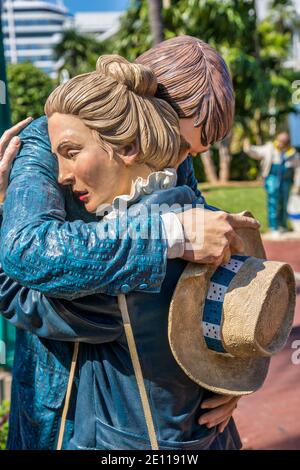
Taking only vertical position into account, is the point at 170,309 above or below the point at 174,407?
above

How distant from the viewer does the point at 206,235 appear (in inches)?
48.3

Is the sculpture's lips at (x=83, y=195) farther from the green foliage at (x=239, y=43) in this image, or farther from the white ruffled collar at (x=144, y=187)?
the green foliage at (x=239, y=43)

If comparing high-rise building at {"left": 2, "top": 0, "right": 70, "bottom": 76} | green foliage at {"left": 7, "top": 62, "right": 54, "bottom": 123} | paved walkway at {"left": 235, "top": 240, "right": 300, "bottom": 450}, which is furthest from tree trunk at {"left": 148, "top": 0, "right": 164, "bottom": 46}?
high-rise building at {"left": 2, "top": 0, "right": 70, "bottom": 76}

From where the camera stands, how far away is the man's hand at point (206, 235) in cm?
122

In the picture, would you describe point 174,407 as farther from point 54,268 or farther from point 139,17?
point 139,17

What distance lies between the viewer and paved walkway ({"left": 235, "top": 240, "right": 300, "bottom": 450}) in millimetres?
3672

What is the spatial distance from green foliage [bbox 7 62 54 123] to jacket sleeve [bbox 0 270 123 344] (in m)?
18.3

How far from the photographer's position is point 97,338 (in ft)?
4.27

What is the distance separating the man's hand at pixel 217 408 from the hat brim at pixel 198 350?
0.31 feet

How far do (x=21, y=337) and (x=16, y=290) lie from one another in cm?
26

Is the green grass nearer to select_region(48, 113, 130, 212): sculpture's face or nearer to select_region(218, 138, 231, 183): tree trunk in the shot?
select_region(218, 138, 231, 183): tree trunk

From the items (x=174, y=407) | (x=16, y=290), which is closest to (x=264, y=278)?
(x=174, y=407)

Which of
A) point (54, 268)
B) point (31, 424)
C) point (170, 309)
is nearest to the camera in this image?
point (54, 268)

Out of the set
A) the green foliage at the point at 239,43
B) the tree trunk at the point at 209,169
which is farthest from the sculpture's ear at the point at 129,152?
the tree trunk at the point at 209,169
